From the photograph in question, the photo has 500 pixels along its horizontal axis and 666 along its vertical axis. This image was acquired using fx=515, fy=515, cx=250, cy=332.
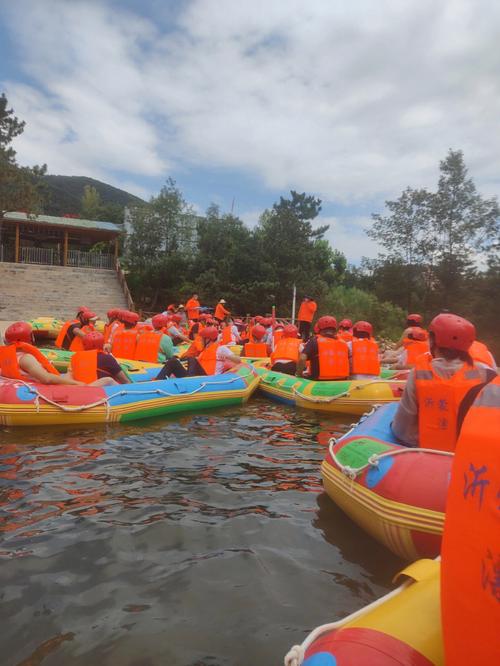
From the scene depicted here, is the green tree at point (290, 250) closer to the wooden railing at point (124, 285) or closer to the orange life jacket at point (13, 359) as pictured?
the wooden railing at point (124, 285)

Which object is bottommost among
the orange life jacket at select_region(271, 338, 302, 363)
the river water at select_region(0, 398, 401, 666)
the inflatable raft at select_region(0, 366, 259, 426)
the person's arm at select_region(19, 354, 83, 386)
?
the river water at select_region(0, 398, 401, 666)

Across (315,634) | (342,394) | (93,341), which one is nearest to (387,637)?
(315,634)

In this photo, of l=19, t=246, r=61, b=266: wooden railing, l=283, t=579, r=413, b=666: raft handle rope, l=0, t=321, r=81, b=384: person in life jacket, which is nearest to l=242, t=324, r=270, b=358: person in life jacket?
l=0, t=321, r=81, b=384: person in life jacket

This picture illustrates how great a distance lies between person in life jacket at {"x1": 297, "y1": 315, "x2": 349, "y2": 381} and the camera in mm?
7676

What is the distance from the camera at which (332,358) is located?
7738mm

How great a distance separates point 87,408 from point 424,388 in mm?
4137

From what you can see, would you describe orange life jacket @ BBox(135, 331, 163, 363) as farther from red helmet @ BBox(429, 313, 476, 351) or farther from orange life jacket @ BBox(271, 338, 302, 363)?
red helmet @ BBox(429, 313, 476, 351)

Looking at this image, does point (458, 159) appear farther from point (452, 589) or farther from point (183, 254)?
point (452, 589)

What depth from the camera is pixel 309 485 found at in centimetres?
448

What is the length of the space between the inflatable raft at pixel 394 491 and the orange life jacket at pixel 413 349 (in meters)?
4.58

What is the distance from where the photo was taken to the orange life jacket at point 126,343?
9.42m

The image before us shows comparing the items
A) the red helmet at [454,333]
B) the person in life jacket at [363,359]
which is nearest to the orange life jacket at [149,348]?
the person in life jacket at [363,359]

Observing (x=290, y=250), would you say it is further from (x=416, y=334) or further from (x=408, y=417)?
(x=408, y=417)

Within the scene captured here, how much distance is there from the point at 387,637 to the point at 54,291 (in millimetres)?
24978
